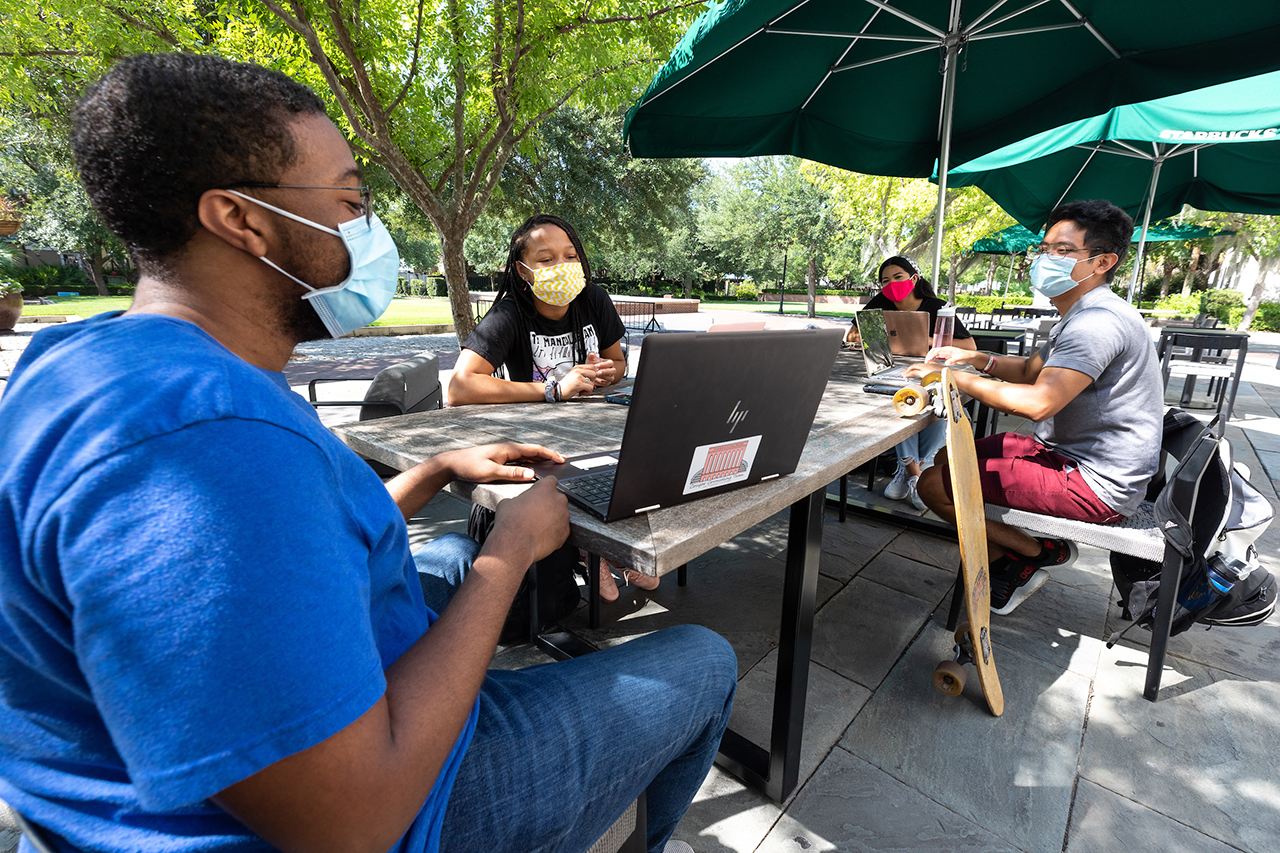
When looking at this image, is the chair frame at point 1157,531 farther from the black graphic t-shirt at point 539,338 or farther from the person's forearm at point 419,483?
the person's forearm at point 419,483

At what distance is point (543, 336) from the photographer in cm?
283

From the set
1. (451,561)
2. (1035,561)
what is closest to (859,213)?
(1035,561)

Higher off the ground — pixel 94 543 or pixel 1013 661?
pixel 94 543

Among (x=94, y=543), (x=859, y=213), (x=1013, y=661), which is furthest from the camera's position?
(x=859, y=213)

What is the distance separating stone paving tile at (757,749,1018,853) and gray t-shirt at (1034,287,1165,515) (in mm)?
1372

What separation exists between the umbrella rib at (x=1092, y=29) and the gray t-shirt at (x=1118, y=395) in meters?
1.61

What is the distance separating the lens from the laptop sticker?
119cm

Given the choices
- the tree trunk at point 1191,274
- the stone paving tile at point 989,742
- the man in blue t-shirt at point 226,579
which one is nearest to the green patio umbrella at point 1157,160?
the stone paving tile at point 989,742

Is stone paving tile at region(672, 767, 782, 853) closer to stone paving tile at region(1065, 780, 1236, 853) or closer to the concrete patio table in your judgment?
the concrete patio table

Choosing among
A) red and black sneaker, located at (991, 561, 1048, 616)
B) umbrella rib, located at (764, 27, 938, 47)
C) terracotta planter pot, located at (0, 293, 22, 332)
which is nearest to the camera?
red and black sneaker, located at (991, 561, 1048, 616)

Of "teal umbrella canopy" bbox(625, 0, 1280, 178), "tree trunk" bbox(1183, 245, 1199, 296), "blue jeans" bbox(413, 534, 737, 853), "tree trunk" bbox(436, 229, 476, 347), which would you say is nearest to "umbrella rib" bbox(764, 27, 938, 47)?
"teal umbrella canopy" bbox(625, 0, 1280, 178)

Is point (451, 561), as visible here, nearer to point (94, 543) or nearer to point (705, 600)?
point (94, 543)

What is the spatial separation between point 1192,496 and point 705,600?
1.87 metres

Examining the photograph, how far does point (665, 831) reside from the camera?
1.23 metres
